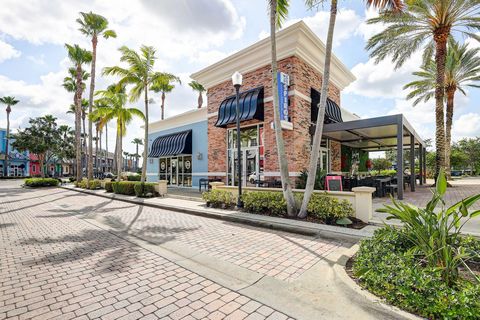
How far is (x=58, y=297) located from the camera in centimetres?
306

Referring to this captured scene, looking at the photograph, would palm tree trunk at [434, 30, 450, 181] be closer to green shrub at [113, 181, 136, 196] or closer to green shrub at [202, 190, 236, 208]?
green shrub at [202, 190, 236, 208]

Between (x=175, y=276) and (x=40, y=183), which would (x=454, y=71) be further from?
(x=40, y=183)

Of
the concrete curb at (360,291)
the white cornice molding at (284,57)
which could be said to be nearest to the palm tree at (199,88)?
the white cornice molding at (284,57)

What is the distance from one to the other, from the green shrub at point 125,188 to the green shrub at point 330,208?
1132cm

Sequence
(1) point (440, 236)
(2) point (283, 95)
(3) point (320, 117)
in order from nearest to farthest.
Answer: (1) point (440, 236) < (3) point (320, 117) < (2) point (283, 95)

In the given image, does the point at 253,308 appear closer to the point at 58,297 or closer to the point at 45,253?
the point at 58,297

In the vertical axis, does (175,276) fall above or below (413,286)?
below

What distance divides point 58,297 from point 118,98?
16768 millimetres

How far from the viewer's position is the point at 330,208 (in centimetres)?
661

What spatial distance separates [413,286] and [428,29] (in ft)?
53.5

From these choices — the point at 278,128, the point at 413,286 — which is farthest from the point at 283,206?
the point at 413,286

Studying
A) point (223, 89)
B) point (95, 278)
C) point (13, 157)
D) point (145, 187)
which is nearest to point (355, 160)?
point (223, 89)

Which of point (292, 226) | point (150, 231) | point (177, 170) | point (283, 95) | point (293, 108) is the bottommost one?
point (150, 231)

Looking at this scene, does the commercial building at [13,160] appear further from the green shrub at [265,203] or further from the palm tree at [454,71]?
the palm tree at [454,71]
